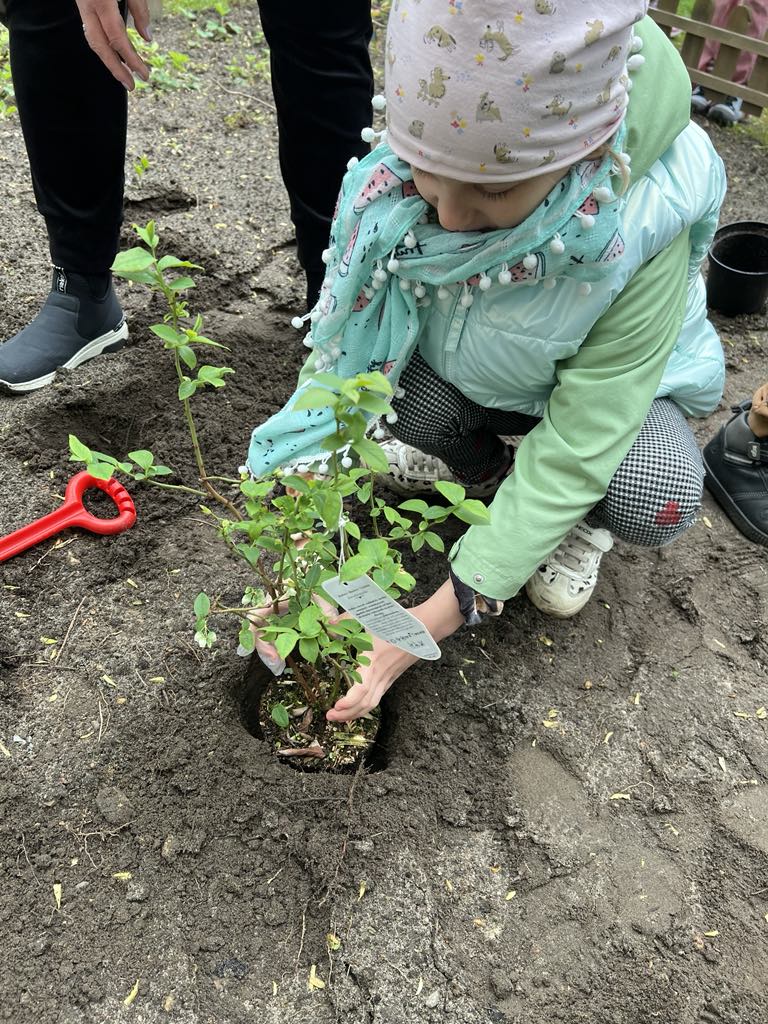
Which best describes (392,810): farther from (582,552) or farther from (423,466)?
(423,466)

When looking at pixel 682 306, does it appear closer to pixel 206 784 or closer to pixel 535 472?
pixel 535 472

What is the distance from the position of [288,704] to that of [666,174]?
119cm

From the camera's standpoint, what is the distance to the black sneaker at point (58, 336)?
2322mm

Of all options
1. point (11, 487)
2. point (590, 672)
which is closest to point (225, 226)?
point (11, 487)

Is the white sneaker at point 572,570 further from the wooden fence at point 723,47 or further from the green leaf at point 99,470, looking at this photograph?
the wooden fence at point 723,47

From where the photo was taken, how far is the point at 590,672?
1883mm

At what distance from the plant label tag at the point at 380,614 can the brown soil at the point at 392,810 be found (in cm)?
42

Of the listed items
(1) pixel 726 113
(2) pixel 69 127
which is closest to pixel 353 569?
(2) pixel 69 127

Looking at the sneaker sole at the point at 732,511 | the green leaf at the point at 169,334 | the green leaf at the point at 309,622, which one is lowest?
the sneaker sole at the point at 732,511

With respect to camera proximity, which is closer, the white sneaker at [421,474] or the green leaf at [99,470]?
the green leaf at [99,470]

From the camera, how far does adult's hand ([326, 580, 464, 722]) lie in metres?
1.56

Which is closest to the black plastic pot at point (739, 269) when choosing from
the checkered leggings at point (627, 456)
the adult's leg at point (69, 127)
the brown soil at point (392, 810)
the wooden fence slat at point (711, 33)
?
the brown soil at point (392, 810)

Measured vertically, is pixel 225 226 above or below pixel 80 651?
above

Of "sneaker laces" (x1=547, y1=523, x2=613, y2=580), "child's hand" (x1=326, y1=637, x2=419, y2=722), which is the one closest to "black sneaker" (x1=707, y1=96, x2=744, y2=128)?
"sneaker laces" (x1=547, y1=523, x2=613, y2=580)
